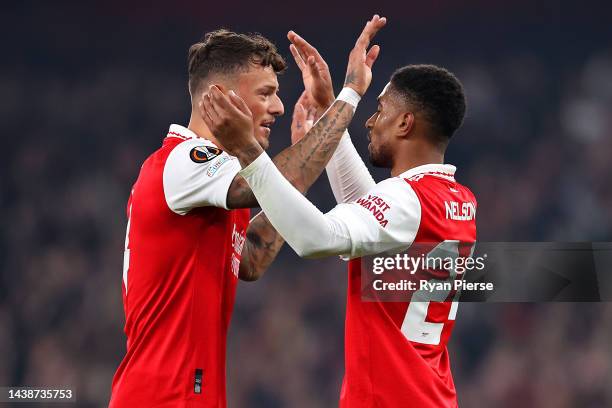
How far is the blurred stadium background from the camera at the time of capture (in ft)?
24.8

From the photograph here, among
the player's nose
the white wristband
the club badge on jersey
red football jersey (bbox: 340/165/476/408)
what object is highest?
the player's nose

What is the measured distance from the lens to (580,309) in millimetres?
7727

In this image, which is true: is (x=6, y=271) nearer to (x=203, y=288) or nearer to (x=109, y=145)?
(x=109, y=145)

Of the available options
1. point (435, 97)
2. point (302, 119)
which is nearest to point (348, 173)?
point (302, 119)

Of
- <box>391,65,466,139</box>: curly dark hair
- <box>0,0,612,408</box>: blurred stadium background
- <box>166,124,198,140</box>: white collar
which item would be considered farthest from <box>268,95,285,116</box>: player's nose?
<box>0,0,612,408</box>: blurred stadium background

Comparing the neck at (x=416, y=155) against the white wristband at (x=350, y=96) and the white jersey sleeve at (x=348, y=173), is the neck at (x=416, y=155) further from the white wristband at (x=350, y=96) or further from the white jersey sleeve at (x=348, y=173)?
the white jersey sleeve at (x=348, y=173)

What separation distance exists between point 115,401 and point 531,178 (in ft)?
18.6

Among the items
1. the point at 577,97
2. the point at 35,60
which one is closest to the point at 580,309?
the point at 577,97

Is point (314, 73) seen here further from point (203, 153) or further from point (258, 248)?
point (258, 248)

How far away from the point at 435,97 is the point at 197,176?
1069 millimetres

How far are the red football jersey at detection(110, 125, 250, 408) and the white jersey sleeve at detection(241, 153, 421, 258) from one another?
354 mm

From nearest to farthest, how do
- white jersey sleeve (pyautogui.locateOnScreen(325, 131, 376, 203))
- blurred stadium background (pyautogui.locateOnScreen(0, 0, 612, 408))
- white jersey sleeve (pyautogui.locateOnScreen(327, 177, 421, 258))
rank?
white jersey sleeve (pyautogui.locateOnScreen(327, 177, 421, 258)) < white jersey sleeve (pyautogui.locateOnScreen(325, 131, 376, 203)) < blurred stadium background (pyautogui.locateOnScreen(0, 0, 612, 408))

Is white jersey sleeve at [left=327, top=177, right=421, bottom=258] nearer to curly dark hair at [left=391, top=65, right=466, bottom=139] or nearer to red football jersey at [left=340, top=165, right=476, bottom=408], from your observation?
red football jersey at [left=340, top=165, right=476, bottom=408]

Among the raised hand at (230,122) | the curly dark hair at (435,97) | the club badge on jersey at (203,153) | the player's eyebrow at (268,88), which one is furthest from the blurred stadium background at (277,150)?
the raised hand at (230,122)
